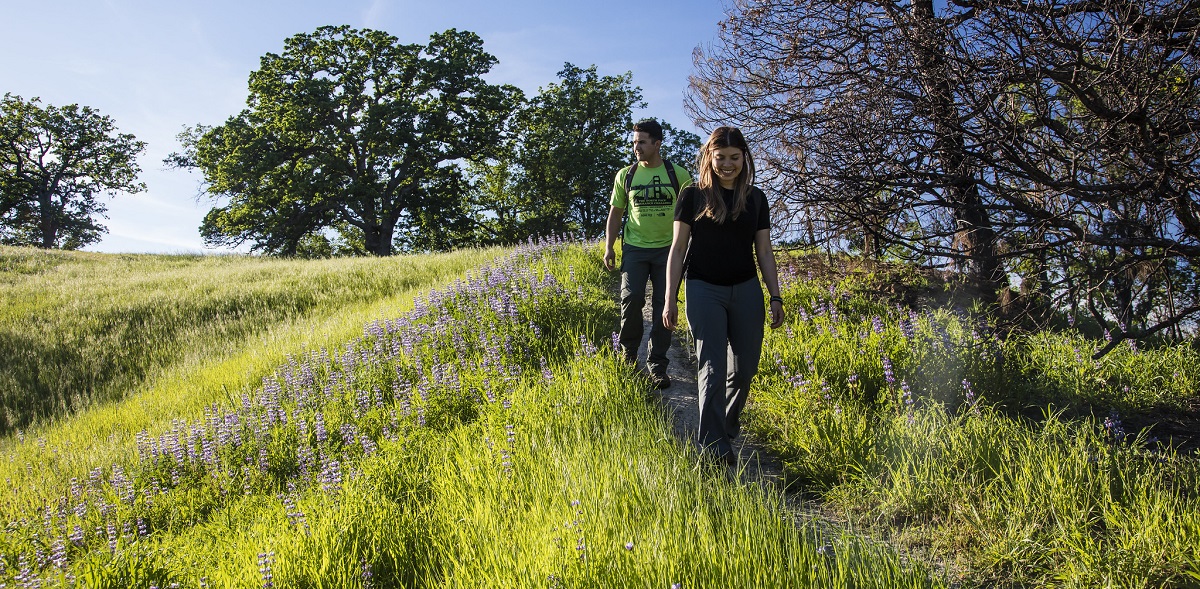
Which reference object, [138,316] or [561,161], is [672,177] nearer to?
[138,316]

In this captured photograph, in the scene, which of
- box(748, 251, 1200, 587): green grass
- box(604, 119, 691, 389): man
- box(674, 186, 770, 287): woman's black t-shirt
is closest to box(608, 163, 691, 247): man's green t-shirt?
box(604, 119, 691, 389): man

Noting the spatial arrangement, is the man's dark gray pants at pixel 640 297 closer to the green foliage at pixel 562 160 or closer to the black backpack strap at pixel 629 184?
the black backpack strap at pixel 629 184

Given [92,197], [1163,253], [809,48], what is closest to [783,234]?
[809,48]

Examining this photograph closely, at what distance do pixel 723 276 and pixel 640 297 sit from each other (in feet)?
4.92

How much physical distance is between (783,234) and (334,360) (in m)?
5.21

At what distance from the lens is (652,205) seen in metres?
5.75

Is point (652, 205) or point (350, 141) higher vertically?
point (350, 141)

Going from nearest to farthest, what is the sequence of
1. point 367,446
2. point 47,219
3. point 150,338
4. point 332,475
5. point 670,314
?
point 670,314 → point 332,475 → point 367,446 → point 150,338 → point 47,219

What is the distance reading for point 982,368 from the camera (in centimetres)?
600

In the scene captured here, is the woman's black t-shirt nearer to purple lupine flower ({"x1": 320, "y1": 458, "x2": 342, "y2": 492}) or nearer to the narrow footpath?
the narrow footpath

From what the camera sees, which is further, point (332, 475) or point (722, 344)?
point (332, 475)

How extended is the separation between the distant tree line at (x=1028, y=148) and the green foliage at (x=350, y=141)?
25.5 meters

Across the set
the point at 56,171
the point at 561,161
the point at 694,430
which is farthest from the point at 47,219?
the point at 694,430

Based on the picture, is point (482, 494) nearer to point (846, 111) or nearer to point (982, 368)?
point (982, 368)
